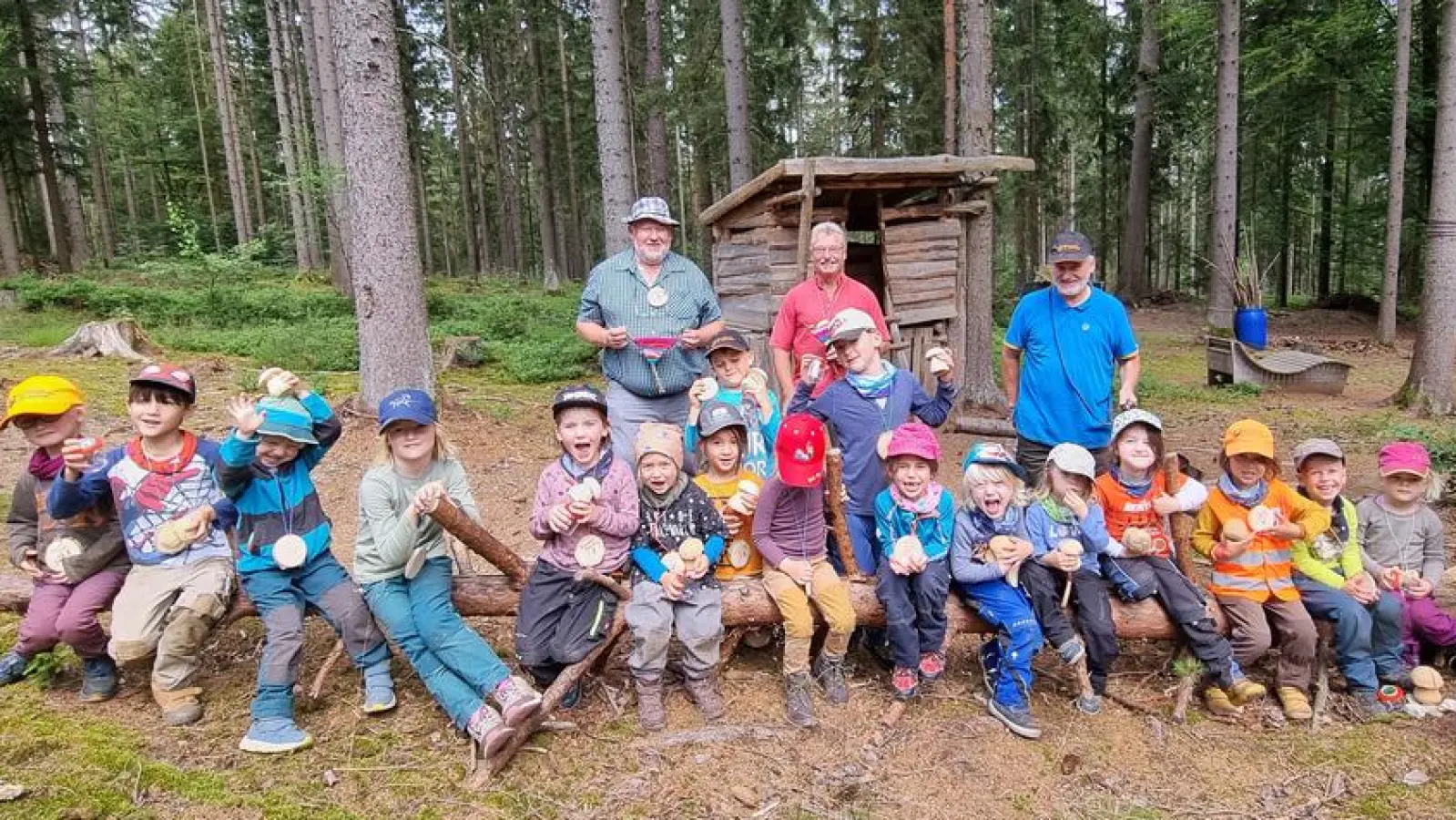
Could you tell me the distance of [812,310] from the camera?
4.54 m

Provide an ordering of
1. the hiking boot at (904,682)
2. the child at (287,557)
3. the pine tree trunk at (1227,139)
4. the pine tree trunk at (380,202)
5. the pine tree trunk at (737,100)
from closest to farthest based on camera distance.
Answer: the child at (287,557) < the hiking boot at (904,682) < the pine tree trunk at (380,202) < the pine tree trunk at (737,100) < the pine tree trunk at (1227,139)

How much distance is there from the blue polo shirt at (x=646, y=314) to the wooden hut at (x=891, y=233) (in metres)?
4.03

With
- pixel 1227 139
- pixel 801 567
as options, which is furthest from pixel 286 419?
pixel 1227 139

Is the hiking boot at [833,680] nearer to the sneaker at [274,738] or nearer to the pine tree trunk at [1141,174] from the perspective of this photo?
the sneaker at [274,738]

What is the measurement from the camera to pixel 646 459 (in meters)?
3.64

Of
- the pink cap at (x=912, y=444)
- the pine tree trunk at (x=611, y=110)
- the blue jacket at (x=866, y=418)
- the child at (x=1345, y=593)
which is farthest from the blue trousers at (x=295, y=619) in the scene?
the pine tree trunk at (x=611, y=110)

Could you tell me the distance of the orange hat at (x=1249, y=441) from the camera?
12.3 ft

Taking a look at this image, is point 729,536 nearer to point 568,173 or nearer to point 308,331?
point 308,331

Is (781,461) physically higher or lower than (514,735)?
higher

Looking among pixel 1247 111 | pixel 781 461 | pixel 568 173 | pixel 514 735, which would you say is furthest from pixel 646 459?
pixel 568 173

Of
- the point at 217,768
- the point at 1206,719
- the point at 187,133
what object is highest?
the point at 187,133

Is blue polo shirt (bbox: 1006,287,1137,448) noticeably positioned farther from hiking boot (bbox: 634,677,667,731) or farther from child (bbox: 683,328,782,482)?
hiking boot (bbox: 634,677,667,731)

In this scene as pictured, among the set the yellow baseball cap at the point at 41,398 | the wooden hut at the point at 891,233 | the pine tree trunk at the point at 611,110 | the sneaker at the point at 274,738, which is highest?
the pine tree trunk at the point at 611,110

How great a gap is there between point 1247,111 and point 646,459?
26.8 metres
